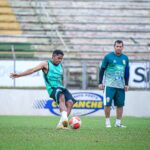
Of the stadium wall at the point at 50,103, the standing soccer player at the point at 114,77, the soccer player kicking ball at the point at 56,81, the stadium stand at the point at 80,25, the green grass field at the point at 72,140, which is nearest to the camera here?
the green grass field at the point at 72,140

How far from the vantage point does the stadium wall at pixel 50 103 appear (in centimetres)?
2333

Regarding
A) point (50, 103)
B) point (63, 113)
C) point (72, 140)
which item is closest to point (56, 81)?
point (63, 113)

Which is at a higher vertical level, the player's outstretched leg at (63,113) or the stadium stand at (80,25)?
the stadium stand at (80,25)

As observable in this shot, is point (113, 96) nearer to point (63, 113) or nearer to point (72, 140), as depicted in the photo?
point (63, 113)

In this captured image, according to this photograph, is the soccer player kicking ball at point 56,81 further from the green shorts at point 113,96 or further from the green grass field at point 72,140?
the green shorts at point 113,96

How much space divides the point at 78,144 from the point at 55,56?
13.7 ft

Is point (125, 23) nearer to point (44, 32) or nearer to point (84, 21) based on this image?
point (84, 21)

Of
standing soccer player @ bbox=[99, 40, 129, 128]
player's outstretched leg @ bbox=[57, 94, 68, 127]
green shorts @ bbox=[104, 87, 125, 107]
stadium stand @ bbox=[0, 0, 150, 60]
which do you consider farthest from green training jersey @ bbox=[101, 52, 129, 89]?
stadium stand @ bbox=[0, 0, 150, 60]

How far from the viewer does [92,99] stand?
23.9 meters

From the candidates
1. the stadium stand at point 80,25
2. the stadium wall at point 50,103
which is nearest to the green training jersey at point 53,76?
the stadium wall at point 50,103

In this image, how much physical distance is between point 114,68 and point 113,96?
0.71 meters

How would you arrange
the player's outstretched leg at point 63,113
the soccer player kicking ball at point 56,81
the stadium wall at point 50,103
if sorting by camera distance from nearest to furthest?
the player's outstretched leg at point 63,113
the soccer player kicking ball at point 56,81
the stadium wall at point 50,103

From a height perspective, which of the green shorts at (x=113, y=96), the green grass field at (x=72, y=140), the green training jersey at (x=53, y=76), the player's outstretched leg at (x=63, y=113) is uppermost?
the green training jersey at (x=53, y=76)

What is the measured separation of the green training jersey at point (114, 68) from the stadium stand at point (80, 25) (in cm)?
1157
